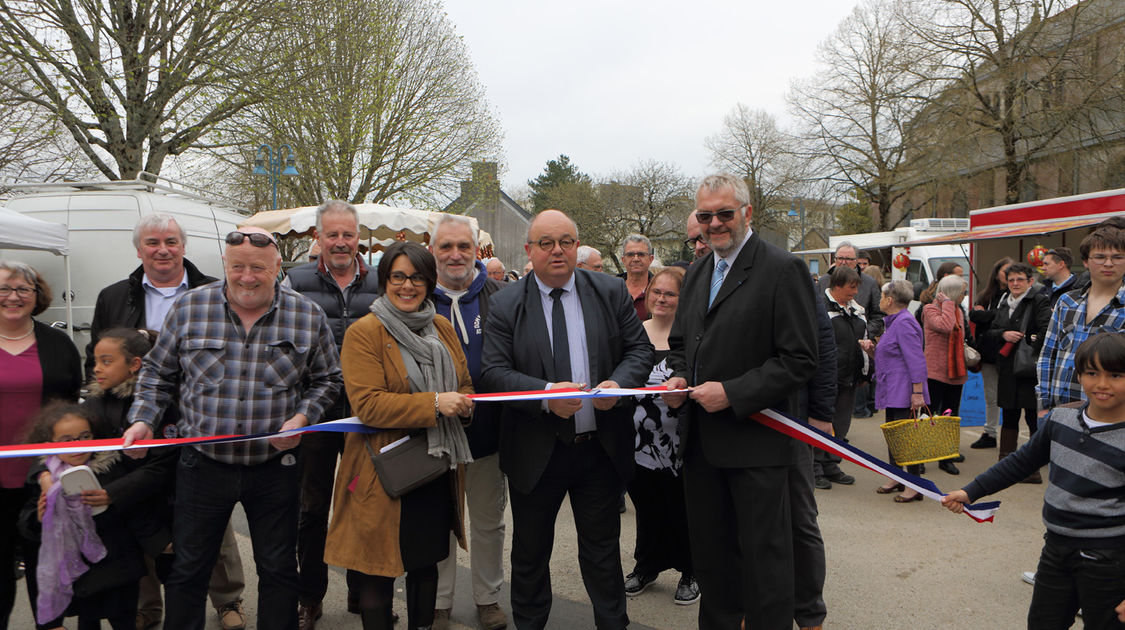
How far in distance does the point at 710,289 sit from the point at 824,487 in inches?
155

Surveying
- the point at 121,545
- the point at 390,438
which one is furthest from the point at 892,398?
the point at 121,545

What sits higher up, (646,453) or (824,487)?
(646,453)

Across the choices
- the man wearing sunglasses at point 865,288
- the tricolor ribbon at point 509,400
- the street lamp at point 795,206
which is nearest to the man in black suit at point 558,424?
the tricolor ribbon at point 509,400

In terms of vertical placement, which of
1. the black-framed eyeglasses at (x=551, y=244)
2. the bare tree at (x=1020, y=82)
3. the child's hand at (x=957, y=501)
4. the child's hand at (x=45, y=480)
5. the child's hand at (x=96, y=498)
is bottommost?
the child's hand at (x=957, y=501)

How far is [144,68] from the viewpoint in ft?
45.8

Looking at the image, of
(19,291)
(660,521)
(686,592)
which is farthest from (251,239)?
(686,592)

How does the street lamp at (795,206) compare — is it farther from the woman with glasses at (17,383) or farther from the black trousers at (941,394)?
the woman with glasses at (17,383)

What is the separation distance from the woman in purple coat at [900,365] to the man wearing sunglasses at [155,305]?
514 cm

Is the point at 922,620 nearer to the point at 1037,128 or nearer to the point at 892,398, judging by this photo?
the point at 892,398

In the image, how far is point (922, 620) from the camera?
3.71m

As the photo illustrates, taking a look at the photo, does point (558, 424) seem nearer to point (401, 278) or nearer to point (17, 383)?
point (401, 278)

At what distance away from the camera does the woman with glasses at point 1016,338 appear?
244 inches

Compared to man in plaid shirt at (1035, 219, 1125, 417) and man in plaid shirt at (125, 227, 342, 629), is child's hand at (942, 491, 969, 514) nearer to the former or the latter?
man in plaid shirt at (1035, 219, 1125, 417)

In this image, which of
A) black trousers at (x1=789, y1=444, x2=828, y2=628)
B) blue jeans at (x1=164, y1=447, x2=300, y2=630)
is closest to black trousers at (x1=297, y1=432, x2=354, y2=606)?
blue jeans at (x1=164, y1=447, x2=300, y2=630)
